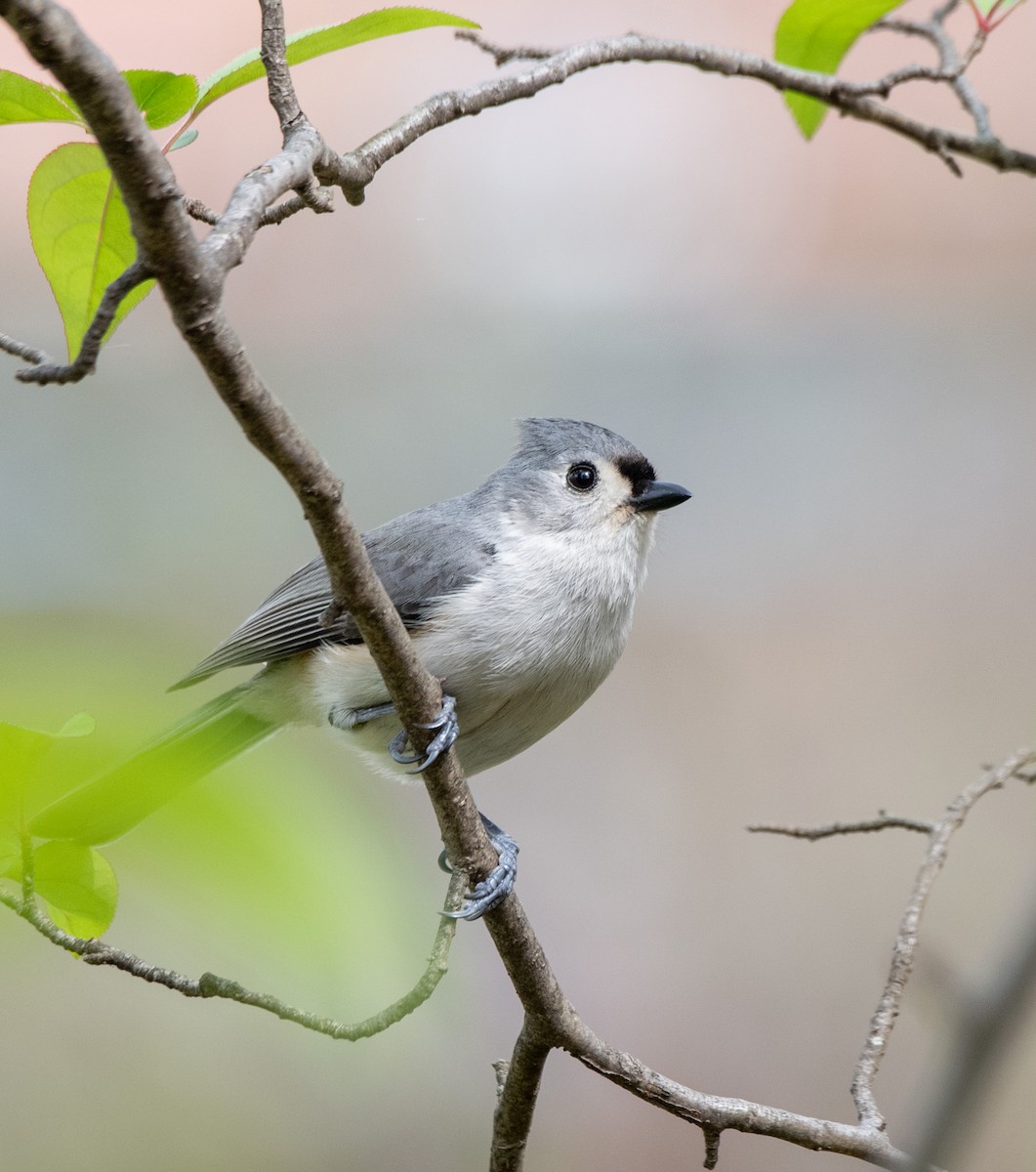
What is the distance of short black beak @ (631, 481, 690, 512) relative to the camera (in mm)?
2104

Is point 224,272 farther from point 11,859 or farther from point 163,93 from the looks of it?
point 11,859

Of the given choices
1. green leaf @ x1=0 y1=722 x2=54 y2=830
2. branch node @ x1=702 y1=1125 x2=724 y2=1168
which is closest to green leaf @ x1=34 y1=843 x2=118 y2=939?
green leaf @ x1=0 y1=722 x2=54 y2=830

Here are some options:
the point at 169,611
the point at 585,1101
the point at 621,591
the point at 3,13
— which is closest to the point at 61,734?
the point at 169,611

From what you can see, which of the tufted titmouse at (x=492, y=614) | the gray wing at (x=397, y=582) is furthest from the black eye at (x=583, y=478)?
the gray wing at (x=397, y=582)

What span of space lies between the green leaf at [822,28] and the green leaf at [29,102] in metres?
0.76

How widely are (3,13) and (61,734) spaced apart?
14.4 inches

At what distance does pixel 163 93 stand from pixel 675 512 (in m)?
2.74

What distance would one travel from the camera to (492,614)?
194cm

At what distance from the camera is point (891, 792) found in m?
3.52

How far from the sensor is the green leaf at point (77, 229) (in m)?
1.00

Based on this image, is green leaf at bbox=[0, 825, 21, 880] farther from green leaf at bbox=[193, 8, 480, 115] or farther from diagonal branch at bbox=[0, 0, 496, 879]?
green leaf at bbox=[193, 8, 480, 115]

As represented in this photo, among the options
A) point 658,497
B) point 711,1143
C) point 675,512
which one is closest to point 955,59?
point 658,497

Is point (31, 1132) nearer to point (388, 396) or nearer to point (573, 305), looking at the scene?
point (388, 396)

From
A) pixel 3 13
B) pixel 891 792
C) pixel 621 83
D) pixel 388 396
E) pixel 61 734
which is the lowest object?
pixel 891 792
